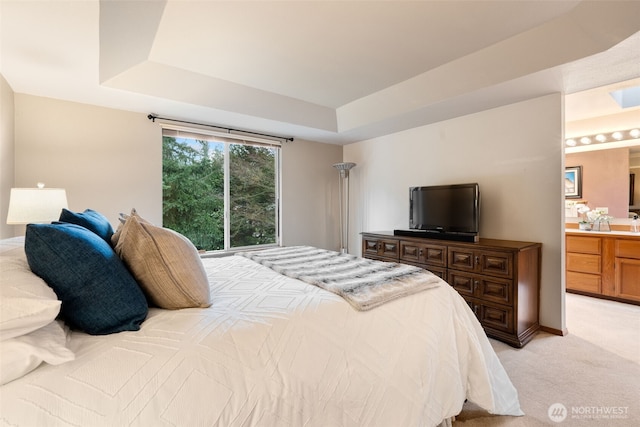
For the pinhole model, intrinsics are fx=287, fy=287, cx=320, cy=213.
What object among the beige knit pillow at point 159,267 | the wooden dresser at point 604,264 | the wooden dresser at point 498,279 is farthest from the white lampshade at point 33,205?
the wooden dresser at point 604,264

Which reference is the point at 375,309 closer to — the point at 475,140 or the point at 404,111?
the point at 404,111

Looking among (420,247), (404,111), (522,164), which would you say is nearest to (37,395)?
(420,247)

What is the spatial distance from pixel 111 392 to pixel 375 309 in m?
1.01

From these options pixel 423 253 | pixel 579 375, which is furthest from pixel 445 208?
pixel 579 375

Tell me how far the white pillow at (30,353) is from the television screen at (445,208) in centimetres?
327

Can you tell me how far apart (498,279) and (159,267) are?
8.90 feet

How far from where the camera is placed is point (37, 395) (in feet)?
2.43

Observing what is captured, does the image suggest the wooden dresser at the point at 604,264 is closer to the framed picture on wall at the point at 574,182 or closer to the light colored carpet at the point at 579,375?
the light colored carpet at the point at 579,375

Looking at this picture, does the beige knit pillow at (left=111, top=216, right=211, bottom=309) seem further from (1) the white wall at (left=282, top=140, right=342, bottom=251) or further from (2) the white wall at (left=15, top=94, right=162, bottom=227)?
(1) the white wall at (left=282, top=140, right=342, bottom=251)

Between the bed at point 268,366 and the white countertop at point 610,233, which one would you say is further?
the white countertop at point 610,233

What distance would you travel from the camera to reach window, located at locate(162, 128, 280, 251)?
11.6ft

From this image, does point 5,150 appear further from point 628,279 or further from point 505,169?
point 628,279

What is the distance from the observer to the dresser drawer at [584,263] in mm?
3732

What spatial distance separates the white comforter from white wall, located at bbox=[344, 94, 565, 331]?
1754 millimetres
